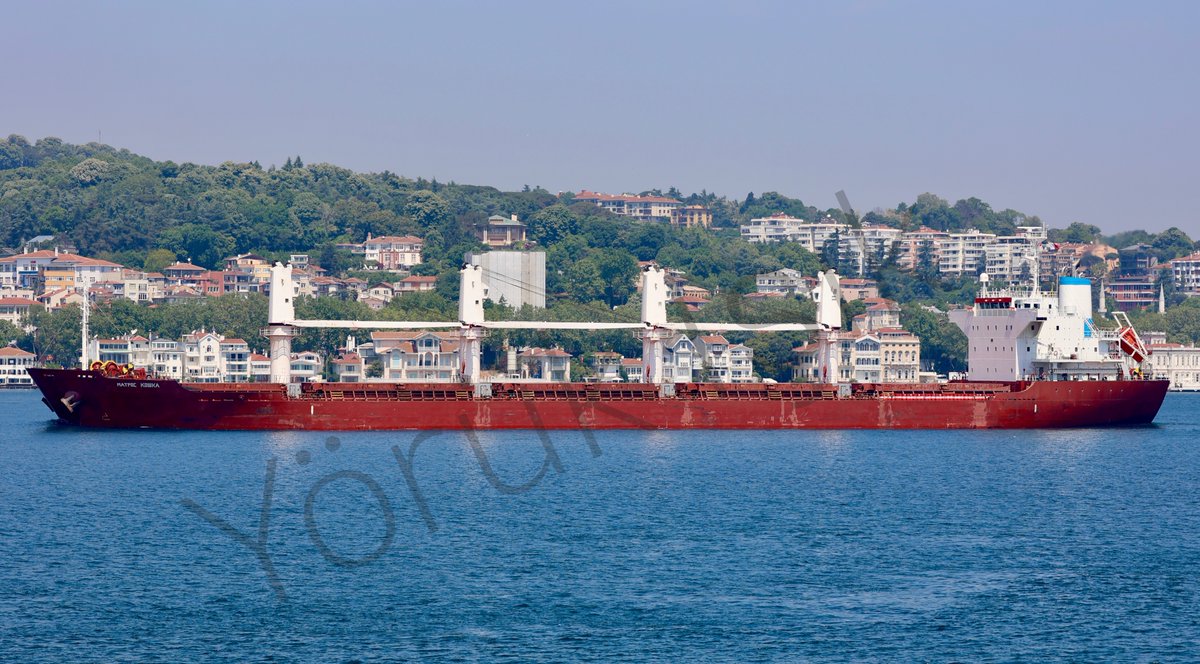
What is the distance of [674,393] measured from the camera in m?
69.2

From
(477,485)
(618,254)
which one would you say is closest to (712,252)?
(618,254)

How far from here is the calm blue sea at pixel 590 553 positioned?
30.5 meters

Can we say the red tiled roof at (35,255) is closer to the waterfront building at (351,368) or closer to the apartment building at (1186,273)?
the waterfront building at (351,368)

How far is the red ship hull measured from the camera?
6456 centimetres

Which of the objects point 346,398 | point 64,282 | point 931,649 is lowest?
point 931,649

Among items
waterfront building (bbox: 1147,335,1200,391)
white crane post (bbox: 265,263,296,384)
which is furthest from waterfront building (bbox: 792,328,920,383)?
white crane post (bbox: 265,263,296,384)

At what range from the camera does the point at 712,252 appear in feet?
601

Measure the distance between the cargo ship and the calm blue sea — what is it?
170 inches

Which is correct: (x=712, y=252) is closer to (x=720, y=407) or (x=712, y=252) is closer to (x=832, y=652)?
(x=720, y=407)

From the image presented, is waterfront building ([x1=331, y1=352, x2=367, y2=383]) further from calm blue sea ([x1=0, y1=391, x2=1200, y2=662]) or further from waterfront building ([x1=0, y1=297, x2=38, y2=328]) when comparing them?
calm blue sea ([x1=0, y1=391, x2=1200, y2=662])

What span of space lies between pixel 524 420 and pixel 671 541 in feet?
89.8

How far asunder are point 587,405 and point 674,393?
168 inches

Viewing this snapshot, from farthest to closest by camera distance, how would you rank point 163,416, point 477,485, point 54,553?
point 163,416
point 477,485
point 54,553

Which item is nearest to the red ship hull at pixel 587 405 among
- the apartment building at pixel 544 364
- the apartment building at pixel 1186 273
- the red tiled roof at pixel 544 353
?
the apartment building at pixel 544 364
